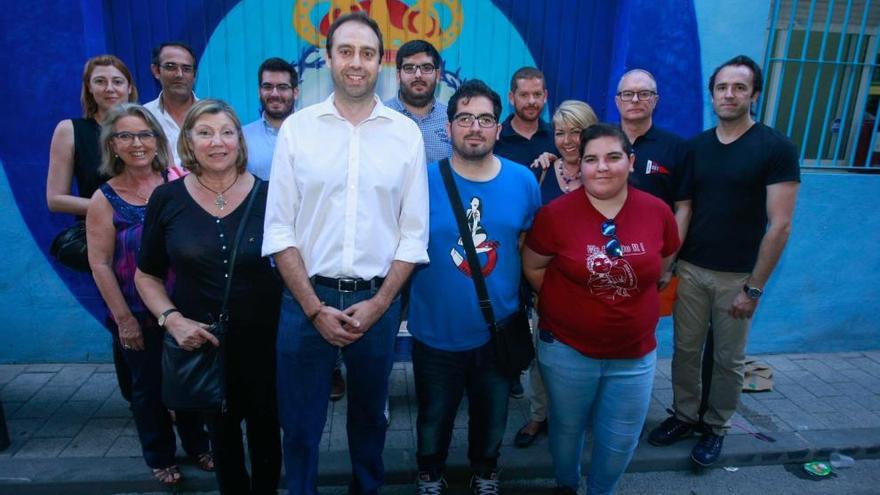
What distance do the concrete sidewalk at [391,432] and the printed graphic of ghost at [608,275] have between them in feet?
4.80

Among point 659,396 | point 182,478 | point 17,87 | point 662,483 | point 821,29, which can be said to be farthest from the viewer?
point 821,29

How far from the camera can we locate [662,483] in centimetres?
339

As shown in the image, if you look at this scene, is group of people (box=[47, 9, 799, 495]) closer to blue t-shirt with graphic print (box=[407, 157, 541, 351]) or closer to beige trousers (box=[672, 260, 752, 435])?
blue t-shirt with graphic print (box=[407, 157, 541, 351])

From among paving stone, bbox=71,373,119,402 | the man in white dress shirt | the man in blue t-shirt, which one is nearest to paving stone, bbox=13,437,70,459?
paving stone, bbox=71,373,119,402

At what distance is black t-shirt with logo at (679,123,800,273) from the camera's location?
3.03m

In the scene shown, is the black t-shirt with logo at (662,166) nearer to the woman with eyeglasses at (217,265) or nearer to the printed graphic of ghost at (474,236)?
the printed graphic of ghost at (474,236)

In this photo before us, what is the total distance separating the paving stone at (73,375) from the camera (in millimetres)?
4163

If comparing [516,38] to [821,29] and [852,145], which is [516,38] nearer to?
[821,29]

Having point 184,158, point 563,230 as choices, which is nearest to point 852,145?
point 563,230

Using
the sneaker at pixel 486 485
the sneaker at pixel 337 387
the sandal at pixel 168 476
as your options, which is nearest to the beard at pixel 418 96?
the sneaker at pixel 337 387

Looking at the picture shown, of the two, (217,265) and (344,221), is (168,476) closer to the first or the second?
(217,265)

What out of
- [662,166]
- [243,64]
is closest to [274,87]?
[243,64]

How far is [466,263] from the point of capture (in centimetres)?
257

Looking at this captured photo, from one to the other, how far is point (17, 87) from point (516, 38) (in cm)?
372
